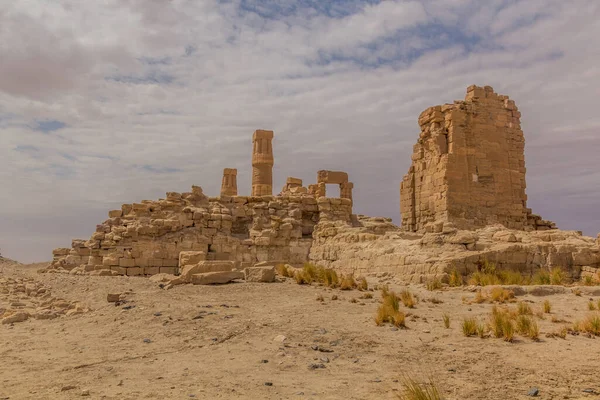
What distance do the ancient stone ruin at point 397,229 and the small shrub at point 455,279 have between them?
0.19 m

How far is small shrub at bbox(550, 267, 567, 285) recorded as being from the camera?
9578 mm

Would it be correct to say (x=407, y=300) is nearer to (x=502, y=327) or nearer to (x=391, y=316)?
(x=391, y=316)

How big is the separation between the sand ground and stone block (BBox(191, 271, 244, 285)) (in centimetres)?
163

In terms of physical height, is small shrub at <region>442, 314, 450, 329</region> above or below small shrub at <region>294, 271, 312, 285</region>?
below

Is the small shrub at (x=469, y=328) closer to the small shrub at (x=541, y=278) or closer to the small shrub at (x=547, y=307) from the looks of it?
the small shrub at (x=547, y=307)

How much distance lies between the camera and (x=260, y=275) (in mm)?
11055

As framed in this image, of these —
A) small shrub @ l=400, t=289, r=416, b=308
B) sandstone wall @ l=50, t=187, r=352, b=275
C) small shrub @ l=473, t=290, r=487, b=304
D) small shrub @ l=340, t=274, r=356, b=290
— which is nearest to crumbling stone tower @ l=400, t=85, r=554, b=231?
sandstone wall @ l=50, t=187, r=352, b=275

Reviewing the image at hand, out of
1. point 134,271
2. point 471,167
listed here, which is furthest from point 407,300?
point 471,167

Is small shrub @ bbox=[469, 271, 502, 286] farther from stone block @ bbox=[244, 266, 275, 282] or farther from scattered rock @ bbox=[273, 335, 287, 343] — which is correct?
scattered rock @ bbox=[273, 335, 287, 343]

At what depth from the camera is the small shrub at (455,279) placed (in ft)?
31.3

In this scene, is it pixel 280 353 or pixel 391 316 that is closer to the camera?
pixel 280 353

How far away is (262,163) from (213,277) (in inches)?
552

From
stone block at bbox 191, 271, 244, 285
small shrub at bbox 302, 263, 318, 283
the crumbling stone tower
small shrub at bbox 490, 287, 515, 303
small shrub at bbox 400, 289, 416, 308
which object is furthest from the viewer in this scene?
the crumbling stone tower

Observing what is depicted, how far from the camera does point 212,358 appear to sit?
561 centimetres
